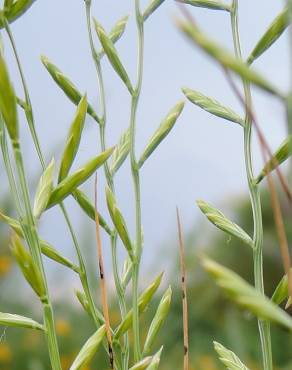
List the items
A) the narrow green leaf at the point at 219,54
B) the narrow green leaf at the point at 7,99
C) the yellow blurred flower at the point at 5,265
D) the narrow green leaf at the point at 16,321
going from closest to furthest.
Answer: the narrow green leaf at the point at 219,54
the narrow green leaf at the point at 7,99
the narrow green leaf at the point at 16,321
the yellow blurred flower at the point at 5,265

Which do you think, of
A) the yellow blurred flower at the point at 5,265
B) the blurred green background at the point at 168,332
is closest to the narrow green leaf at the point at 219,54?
the blurred green background at the point at 168,332

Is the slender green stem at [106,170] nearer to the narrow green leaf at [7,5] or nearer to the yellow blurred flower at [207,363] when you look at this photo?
the narrow green leaf at [7,5]

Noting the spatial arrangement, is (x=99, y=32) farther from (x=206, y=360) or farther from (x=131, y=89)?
(x=206, y=360)

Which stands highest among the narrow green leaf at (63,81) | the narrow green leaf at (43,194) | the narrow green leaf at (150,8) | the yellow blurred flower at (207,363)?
the narrow green leaf at (150,8)

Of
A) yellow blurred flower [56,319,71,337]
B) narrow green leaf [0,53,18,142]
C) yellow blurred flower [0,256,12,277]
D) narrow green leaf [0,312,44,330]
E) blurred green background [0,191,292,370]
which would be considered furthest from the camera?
yellow blurred flower [0,256,12,277]

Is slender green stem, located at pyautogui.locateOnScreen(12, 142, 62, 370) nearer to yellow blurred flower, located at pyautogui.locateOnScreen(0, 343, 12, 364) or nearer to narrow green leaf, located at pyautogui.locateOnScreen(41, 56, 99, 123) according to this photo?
narrow green leaf, located at pyautogui.locateOnScreen(41, 56, 99, 123)

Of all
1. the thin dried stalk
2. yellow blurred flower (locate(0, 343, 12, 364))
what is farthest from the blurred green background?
the thin dried stalk
